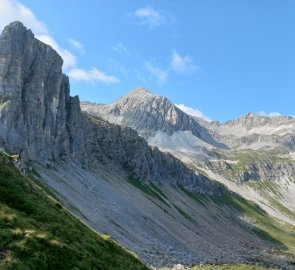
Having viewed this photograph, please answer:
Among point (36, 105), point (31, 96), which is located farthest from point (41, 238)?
point (31, 96)

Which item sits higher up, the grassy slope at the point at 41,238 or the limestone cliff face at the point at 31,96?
the limestone cliff face at the point at 31,96

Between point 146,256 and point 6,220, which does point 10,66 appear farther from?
point 6,220

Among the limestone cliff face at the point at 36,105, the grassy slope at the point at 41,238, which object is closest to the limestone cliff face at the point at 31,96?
the limestone cliff face at the point at 36,105

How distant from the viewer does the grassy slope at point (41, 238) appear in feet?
86.7

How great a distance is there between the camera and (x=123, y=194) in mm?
164000

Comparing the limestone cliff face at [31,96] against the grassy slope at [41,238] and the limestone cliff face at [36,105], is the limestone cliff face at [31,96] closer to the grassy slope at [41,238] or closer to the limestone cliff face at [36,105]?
the limestone cliff face at [36,105]

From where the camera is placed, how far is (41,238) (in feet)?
94.8

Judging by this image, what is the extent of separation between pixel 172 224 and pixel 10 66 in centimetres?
8306

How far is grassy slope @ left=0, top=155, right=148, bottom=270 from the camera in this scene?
26.4 metres

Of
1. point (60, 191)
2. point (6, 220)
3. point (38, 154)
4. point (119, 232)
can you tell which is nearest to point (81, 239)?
point (6, 220)

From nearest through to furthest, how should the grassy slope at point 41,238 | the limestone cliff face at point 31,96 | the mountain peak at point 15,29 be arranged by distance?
the grassy slope at point 41,238
the limestone cliff face at point 31,96
the mountain peak at point 15,29

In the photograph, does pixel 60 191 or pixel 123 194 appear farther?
pixel 123 194

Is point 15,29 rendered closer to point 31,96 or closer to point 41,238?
point 31,96

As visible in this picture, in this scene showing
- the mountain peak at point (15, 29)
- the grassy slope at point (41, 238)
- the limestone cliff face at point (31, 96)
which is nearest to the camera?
the grassy slope at point (41, 238)
